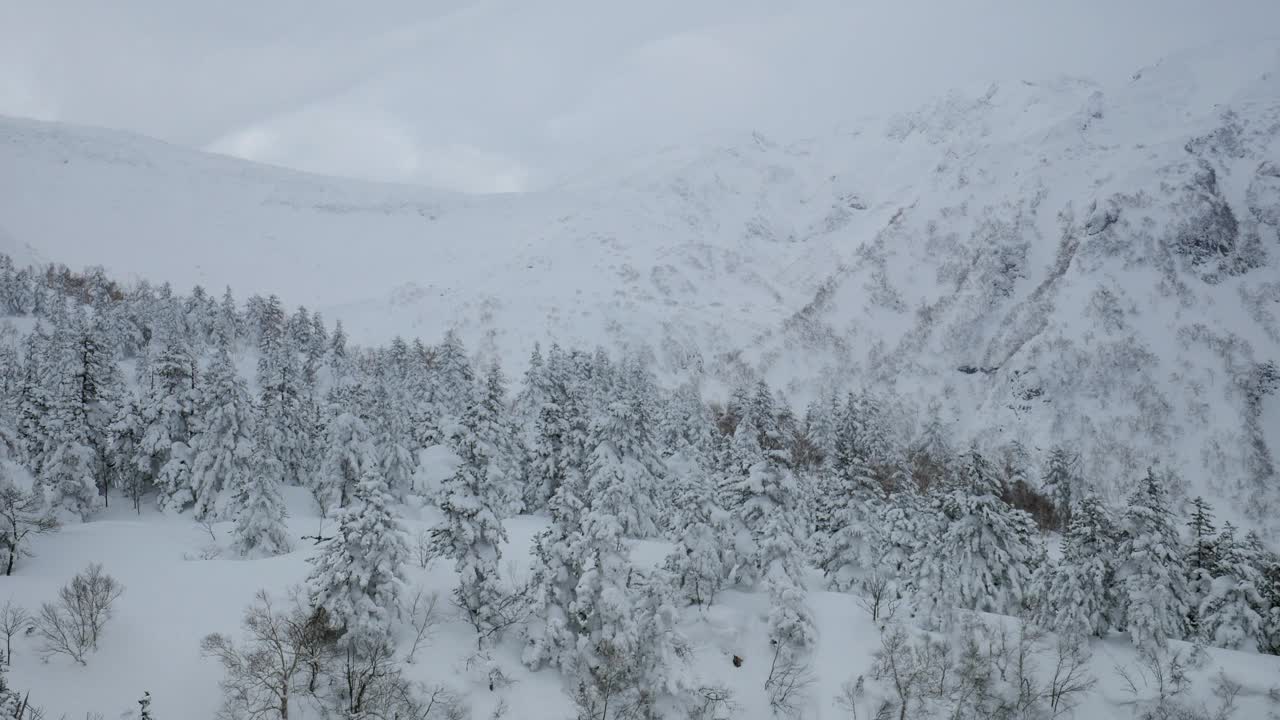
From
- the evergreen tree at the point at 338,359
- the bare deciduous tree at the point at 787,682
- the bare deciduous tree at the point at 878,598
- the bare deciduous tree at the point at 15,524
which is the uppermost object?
the evergreen tree at the point at 338,359

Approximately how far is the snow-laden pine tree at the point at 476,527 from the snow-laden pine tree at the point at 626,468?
5220 millimetres

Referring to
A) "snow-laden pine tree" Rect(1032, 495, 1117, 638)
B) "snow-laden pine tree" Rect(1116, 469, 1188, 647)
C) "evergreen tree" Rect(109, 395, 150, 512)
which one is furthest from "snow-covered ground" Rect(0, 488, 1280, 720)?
"evergreen tree" Rect(109, 395, 150, 512)

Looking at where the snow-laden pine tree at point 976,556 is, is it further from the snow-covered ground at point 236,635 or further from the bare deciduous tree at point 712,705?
the bare deciduous tree at point 712,705

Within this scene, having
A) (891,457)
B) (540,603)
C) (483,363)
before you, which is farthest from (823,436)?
(483,363)

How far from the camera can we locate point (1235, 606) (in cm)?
3372

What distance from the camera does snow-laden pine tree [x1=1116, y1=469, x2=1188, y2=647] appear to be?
31312mm

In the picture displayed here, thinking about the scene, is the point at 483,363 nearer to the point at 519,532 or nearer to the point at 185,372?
the point at 185,372

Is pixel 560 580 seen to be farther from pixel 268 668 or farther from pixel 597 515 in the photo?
pixel 268 668

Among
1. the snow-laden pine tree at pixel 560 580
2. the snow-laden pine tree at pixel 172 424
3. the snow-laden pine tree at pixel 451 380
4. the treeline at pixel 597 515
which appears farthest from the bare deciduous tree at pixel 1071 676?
the snow-laden pine tree at pixel 172 424

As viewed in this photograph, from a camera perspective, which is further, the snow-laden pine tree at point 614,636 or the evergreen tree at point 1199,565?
the evergreen tree at point 1199,565

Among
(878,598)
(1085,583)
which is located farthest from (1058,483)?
(878,598)

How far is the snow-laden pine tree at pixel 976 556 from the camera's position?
3659 centimetres

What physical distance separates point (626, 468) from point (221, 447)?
3039 centimetres

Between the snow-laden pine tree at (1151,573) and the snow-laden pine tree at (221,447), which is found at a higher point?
the snow-laden pine tree at (221,447)
